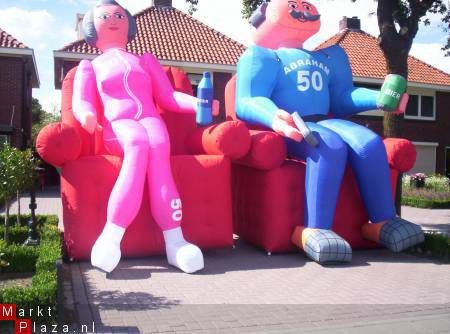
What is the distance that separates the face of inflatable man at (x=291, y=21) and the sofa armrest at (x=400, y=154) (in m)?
1.82

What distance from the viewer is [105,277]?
532 cm

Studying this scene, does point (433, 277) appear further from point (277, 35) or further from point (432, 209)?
point (432, 209)

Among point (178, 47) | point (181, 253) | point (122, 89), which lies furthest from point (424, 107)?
point (181, 253)

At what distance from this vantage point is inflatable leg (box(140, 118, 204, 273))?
5636 mm

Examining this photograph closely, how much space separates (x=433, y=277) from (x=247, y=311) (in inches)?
95.2

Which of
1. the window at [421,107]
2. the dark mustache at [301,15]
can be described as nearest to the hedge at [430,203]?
the window at [421,107]

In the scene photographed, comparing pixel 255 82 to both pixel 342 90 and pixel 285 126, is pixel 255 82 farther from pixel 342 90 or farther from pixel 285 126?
pixel 342 90

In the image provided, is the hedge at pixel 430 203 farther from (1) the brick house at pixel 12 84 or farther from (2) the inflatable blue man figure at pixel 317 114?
(1) the brick house at pixel 12 84

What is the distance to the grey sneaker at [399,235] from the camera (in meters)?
6.12

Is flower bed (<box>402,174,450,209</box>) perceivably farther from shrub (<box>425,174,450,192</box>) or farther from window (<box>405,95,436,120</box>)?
window (<box>405,95,436,120</box>)

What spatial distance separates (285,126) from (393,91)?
139 centimetres

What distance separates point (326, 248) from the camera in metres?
5.76

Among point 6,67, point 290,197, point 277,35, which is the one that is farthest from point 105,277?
point 6,67

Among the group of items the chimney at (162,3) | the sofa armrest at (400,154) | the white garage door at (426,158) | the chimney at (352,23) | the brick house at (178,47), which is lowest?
the white garage door at (426,158)
